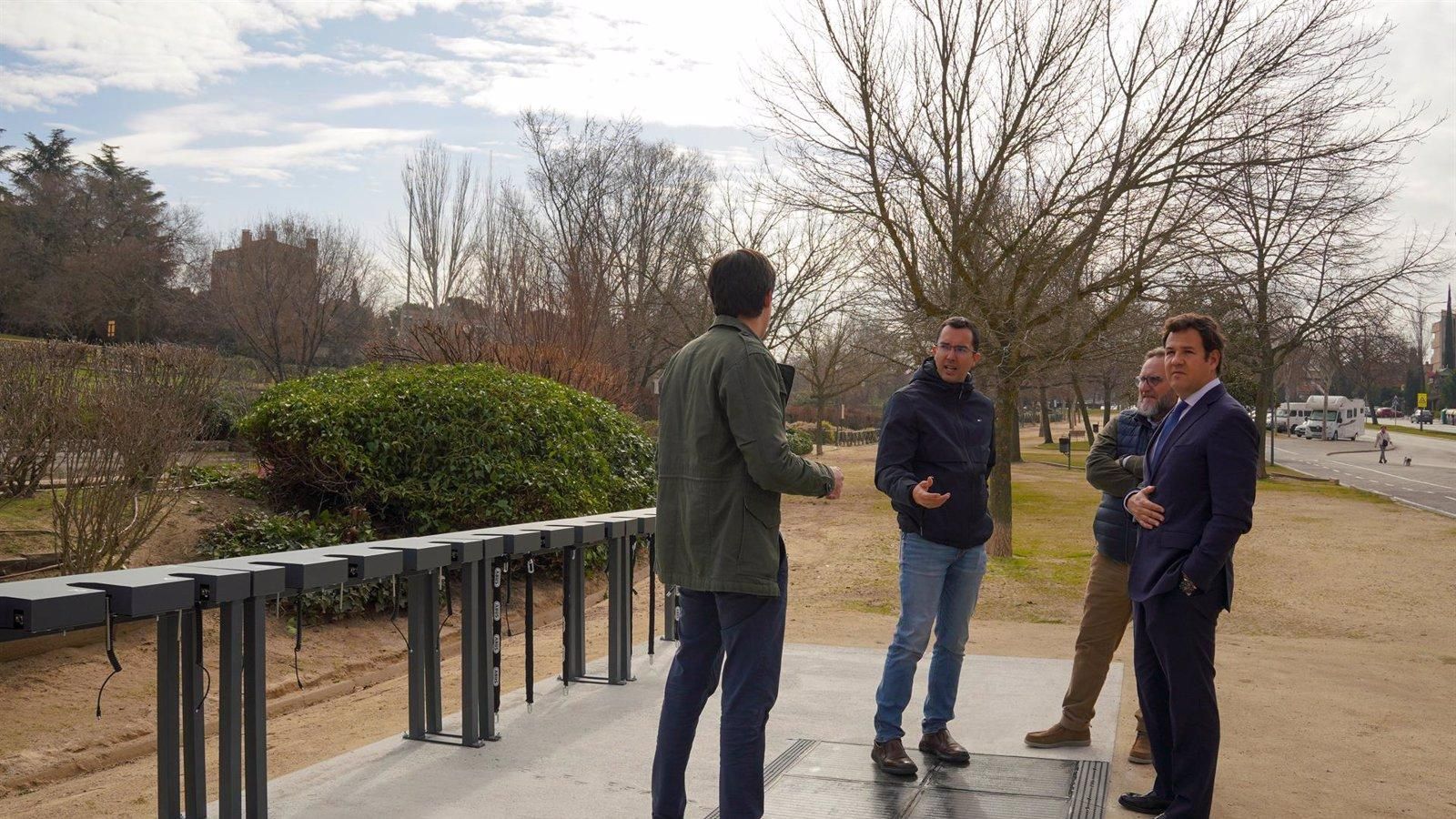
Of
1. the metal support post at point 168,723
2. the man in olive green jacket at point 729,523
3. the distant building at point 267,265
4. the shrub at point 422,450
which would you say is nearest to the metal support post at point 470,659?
the metal support post at point 168,723

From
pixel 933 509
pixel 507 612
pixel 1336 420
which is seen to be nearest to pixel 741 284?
pixel 933 509

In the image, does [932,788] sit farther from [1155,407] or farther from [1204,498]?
[1155,407]

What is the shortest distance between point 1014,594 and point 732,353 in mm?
8734

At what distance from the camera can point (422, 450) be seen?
1101 centimetres

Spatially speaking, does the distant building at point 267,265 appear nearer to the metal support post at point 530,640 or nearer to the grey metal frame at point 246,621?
the metal support post at point 530,640

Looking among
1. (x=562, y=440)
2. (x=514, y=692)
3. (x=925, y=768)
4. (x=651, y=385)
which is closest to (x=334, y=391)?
(x=562, y=440)

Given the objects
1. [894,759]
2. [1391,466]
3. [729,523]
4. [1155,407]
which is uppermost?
[1155,407]

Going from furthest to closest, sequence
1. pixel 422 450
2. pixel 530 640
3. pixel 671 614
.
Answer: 1. pixel 422 450
2. pixel 671 614
3. pixel 530 640

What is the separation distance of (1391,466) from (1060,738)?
135 ft

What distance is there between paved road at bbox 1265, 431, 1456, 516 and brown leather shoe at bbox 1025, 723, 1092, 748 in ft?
70.9

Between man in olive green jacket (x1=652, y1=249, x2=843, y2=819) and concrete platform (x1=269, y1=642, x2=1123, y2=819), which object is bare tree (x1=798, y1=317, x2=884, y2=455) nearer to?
concrete platform (x1=269, y1=642, x2=1123, y2=819)

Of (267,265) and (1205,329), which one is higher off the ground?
(267,265)

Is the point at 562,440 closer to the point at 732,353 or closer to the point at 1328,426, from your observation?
the point at 732,353

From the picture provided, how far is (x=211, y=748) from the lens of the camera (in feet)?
22.3
